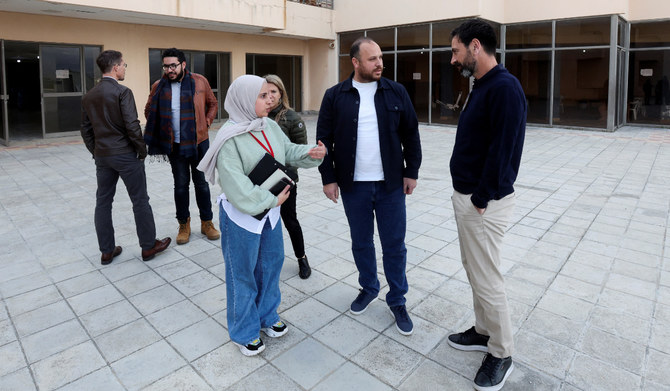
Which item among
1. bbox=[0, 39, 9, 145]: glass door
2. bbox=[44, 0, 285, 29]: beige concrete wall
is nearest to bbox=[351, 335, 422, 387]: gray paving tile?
bbox=[44, 0, 285, 29]: beige concrete wall

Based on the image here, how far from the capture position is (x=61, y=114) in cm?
1228

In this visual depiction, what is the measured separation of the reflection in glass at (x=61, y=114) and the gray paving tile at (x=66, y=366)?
1113cm

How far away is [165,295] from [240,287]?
3.70ft

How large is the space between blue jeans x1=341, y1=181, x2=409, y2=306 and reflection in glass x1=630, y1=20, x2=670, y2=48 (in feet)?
49.6

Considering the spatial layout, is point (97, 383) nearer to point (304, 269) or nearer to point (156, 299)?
point (156, 299)

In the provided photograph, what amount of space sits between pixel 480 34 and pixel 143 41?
13.2 metres

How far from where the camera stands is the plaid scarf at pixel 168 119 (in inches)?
174

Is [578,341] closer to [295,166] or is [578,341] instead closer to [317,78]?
[295,166]

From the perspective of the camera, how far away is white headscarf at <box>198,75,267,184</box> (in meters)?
2.55

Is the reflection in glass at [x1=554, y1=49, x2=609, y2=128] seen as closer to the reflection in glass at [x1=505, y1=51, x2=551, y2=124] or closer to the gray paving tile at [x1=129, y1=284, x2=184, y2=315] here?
the reflection in glass at [x1=505, y1=51, x2=551, y2=124]

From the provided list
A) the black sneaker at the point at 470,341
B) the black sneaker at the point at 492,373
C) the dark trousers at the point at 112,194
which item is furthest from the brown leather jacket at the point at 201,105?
the black sneaker at the point at 492,373

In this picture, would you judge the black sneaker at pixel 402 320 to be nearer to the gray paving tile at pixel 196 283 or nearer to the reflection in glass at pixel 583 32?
the gray paving tile at pixel 196 283

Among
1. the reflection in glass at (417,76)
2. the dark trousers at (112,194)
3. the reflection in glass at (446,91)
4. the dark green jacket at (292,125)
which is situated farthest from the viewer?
the reflection in glass at (417,76)

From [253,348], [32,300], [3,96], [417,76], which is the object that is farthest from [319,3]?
[253,348]
